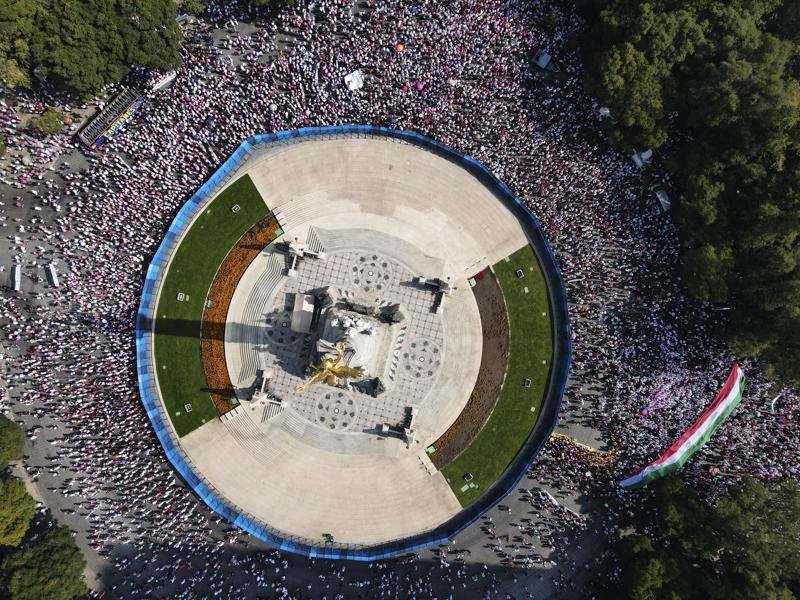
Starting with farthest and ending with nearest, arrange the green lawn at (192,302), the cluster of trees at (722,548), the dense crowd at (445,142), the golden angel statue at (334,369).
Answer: the green lawn at (192,302), the dense crowd at (445,142), the cluster of trees at (722,548), the golden angel statue at (334,369)

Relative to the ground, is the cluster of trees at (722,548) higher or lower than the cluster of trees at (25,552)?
higher

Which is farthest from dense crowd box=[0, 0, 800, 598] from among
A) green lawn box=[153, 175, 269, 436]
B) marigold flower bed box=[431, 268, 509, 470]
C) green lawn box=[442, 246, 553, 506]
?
marigold flower bed box=[431, 268, 509, 470]

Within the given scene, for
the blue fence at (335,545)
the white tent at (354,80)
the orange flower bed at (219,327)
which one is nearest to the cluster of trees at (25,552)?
the blue fence at (335,545)

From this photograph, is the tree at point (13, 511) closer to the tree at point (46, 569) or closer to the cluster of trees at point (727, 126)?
the tree at point (46, 569)

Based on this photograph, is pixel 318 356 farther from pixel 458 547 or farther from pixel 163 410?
pixel 458 547

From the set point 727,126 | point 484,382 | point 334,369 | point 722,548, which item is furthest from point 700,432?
point 334,369

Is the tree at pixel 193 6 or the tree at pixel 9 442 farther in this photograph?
the tree at pixel 193 6
